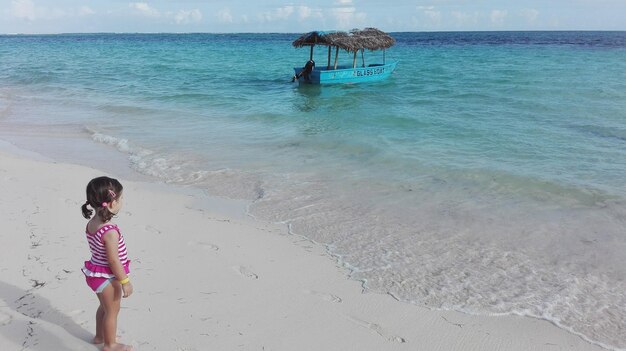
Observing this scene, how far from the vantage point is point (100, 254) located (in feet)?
10.3

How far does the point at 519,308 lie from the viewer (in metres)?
4.32

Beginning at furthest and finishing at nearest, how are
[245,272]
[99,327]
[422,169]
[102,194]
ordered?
[422,169]
[245,272]
[99,327]
[102,194]

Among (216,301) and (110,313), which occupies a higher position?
(110,313)

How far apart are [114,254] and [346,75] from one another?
65.0ft

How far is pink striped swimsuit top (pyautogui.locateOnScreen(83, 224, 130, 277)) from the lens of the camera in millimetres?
3068

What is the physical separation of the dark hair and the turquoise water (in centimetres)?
246

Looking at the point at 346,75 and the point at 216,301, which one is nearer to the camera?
the point at 216,301

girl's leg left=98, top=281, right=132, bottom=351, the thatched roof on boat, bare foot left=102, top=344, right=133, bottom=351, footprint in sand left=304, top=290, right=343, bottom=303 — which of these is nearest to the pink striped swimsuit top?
girl's leg left=98, top=281, right=132, bottom=351

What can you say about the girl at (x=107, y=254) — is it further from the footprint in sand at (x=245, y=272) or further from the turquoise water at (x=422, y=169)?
the turquoise water at (x=422, y=169)

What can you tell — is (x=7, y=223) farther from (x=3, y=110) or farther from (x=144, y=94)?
(x=144, y=94)

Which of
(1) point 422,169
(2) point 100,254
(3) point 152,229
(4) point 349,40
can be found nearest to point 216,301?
(2) point 100,254

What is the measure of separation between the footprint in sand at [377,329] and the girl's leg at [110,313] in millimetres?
1654

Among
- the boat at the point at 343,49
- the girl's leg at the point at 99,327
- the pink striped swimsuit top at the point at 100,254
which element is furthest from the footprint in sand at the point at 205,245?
the boat at the point at 343,49

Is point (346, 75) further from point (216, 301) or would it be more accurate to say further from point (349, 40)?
point (216, 301)
